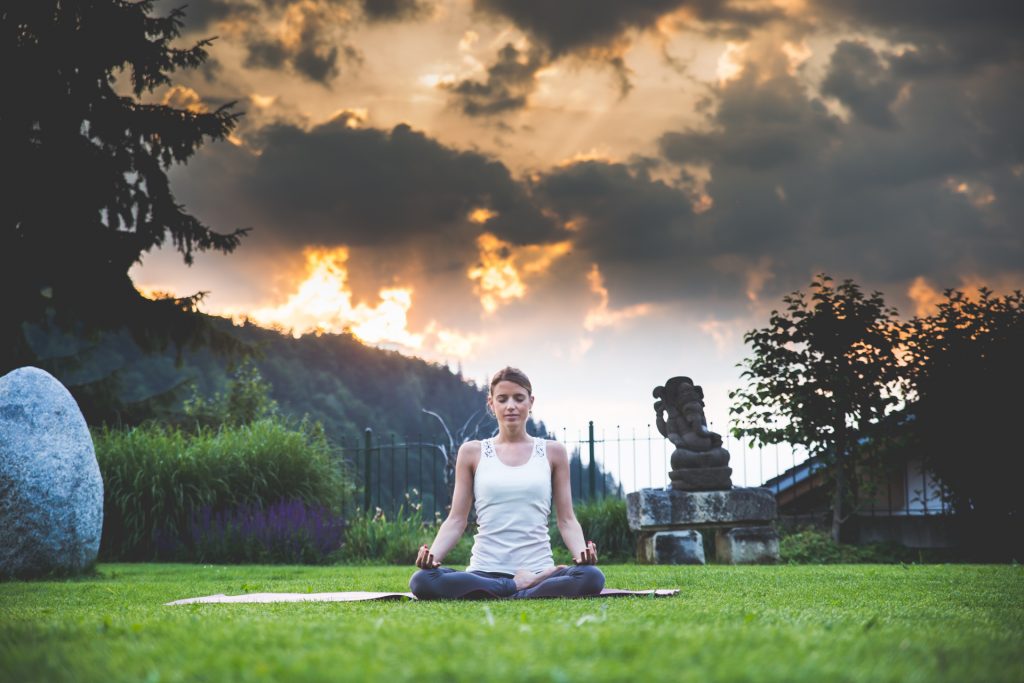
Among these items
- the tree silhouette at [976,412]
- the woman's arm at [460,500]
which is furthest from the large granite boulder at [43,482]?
the tree silhouette at [976,412]

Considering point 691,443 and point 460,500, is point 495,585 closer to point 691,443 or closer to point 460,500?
point 460,500

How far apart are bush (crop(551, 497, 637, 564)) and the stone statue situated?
135 centimetres

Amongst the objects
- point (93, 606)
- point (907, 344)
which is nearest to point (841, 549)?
point (907, 344)

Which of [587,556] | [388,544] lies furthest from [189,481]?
[587,556]

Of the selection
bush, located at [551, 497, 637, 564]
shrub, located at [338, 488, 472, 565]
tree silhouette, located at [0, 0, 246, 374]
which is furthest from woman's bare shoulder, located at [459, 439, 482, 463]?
tree silhouette, located at [0, 0, 246, 374]

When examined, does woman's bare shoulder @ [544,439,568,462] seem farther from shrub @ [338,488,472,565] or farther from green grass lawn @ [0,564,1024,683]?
shrub @ [338,488,472,565]

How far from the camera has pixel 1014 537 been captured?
1229cm

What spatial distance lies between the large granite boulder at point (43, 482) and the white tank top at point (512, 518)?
16.2ft

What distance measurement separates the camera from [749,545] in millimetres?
11125

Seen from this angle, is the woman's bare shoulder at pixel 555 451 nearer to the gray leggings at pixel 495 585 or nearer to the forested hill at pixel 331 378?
the gray leggings at pixel 495 585

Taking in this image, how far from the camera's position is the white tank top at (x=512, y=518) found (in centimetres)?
547

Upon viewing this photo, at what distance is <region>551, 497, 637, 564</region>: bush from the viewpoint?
1244 cm

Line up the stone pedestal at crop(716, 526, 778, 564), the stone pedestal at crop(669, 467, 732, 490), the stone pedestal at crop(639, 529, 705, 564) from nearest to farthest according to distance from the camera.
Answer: the stone pedestal at crop(639, 529, 705, 564) < the stone pedestal at crop(716, 526, 778, 564) < the stone pedestal at crop(669, 467, 732, 490)

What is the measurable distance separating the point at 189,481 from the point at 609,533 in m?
6.22
